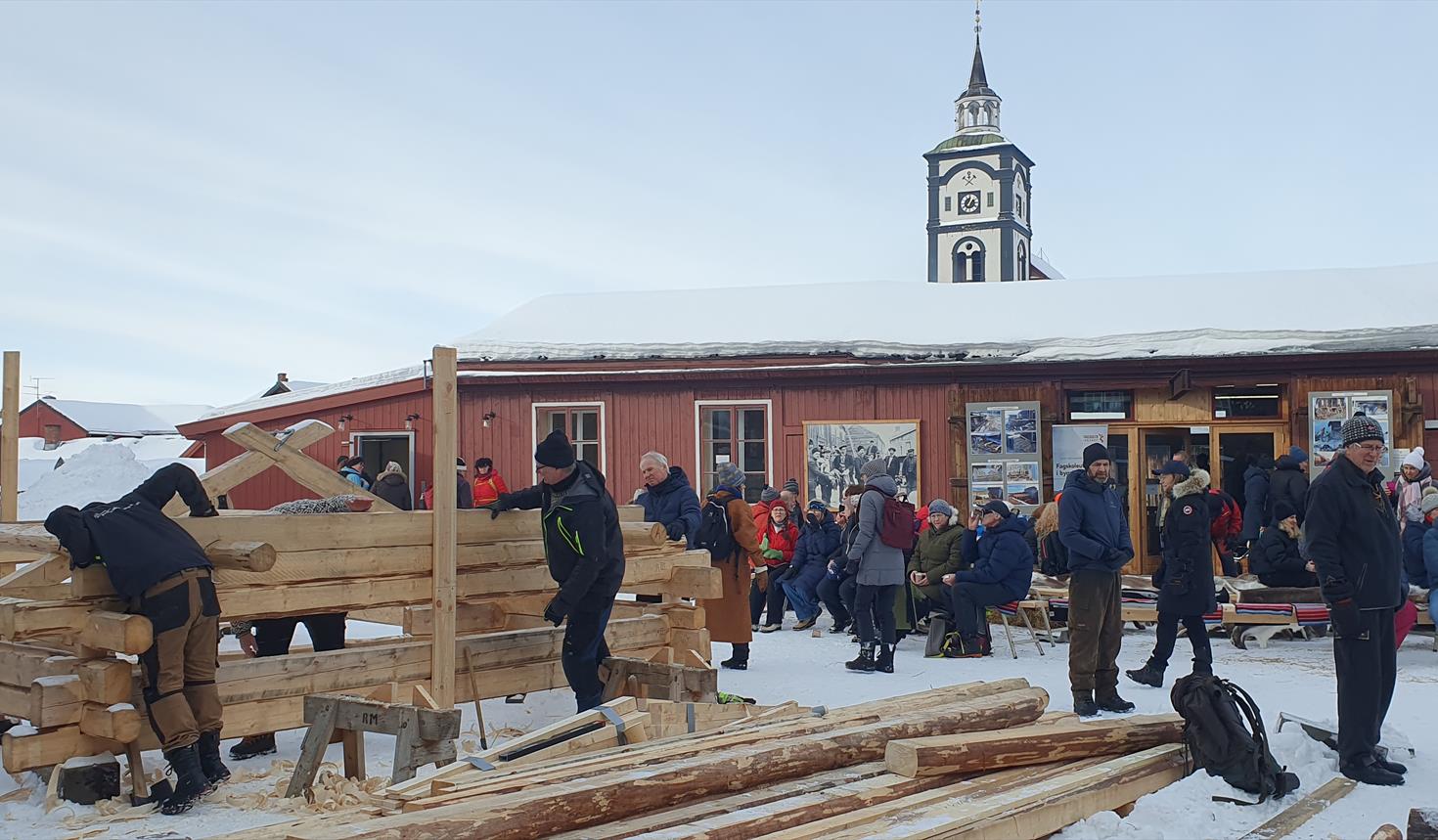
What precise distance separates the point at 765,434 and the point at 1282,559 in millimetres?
7057

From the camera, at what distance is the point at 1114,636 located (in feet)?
25.0

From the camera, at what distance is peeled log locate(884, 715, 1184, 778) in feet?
16.5

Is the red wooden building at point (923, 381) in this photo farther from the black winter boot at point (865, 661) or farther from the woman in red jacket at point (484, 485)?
the black winter boot at point (865, 661)

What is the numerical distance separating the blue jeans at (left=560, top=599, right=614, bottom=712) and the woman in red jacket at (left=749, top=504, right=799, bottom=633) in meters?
5.07

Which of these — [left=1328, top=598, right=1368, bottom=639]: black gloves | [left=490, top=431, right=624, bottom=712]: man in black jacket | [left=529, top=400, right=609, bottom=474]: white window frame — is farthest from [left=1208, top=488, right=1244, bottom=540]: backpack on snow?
[left=529, top=400, right=609, bottom=474]: white window frame

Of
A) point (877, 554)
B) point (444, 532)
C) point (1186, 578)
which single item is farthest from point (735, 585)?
point (444, 532)

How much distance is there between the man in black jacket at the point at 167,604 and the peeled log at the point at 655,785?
77.5 inches

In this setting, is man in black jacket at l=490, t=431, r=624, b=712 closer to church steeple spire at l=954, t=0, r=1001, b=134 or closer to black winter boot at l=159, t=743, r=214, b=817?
black winter boot at l=159, t=743, r=214, b=817

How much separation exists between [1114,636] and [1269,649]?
11.0ft

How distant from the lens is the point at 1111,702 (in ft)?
25.2

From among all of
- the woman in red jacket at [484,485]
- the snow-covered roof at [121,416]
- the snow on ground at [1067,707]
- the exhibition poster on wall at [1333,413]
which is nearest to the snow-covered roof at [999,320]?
the exhibition poster on wall at [1333,413]

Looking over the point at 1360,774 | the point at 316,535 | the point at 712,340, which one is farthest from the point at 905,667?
the point at 712,340

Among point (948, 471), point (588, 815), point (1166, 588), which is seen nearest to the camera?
point (588, 815)

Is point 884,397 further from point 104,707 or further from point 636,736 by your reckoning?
point 104,707
